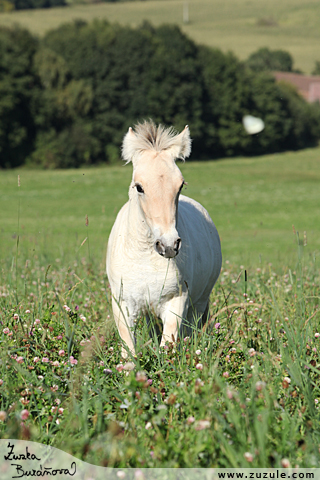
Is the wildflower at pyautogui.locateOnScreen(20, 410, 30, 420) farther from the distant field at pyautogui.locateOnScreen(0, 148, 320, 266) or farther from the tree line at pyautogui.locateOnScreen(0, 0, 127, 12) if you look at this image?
the tree line at pyautogui.locateOnScreen(0, 0, 127, 12)

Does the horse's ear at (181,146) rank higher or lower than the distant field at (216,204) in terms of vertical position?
higher

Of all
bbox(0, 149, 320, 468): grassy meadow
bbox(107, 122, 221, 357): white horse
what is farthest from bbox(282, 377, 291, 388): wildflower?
bbox(107, 122, 221, 357): white horse

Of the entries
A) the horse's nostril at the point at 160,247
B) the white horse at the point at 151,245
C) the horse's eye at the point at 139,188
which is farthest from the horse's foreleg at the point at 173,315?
the horse's eye at the point at 139,188

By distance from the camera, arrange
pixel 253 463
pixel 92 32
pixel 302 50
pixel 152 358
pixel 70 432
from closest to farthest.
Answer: pixel 253 463
pixel 70 432
pixel 152 358
pixel 92 32
pixel 302 50

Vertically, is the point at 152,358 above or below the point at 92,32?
below

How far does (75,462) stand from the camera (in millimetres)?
2795

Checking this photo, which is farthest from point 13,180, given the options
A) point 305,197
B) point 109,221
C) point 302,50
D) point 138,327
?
point 302,50

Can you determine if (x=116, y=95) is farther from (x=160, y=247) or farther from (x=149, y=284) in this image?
(x=160, y=247)

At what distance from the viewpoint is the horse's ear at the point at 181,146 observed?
4.50 metres

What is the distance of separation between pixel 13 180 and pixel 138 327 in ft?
147

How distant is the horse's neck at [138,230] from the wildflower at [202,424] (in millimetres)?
2073

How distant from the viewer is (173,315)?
4.56 m

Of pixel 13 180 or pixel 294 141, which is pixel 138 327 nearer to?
pixel 13 180

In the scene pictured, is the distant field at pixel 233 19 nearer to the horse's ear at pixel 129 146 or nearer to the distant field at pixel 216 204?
the distant field at pixel 216 204
